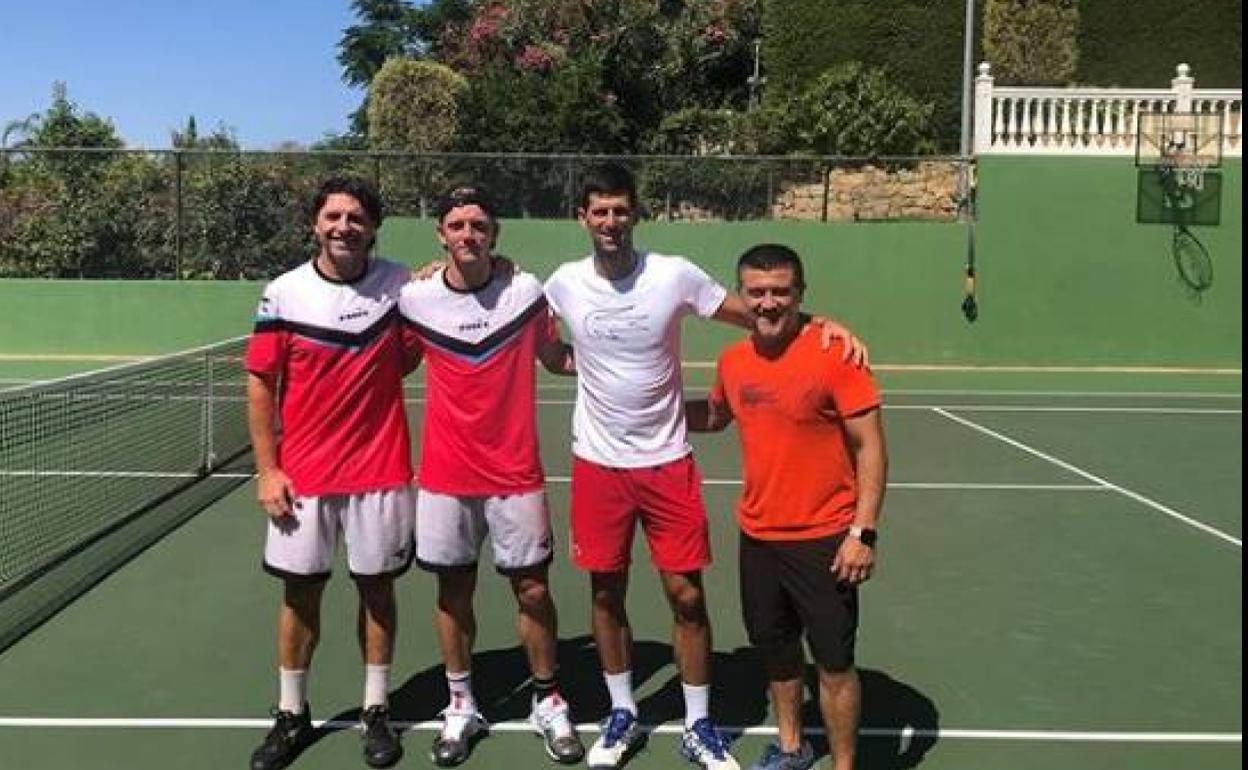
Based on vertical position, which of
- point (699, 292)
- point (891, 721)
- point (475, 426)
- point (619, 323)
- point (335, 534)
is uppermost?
point (699, 292)

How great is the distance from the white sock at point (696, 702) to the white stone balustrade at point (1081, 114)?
51.3 ft

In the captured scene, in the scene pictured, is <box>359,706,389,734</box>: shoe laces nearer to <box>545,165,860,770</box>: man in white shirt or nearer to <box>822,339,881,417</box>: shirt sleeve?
<box>545,165,860,770</box>: man in white shirt

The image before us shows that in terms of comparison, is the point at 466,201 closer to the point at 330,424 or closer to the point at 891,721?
the point at 330,424

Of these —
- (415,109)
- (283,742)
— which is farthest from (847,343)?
(415,109)

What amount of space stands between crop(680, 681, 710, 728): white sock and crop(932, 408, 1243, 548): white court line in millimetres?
3234

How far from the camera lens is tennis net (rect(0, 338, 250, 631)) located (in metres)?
7.02

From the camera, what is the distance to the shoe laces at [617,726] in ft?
14.3

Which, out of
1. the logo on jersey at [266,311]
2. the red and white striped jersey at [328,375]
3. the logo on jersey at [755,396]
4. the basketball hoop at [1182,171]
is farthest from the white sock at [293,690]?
the basketball hoop at [1182,171]

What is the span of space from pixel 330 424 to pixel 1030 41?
78.2ft

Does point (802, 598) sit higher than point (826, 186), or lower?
lower

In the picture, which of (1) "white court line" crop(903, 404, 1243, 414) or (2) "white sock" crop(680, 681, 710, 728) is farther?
(1) "white court line" crop(903, 404, 1243, 414)

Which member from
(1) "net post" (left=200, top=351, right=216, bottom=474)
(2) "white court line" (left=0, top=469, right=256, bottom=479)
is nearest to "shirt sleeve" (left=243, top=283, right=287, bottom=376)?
(2) "white court line" (left=0, top=469, right=256, bottom=479)

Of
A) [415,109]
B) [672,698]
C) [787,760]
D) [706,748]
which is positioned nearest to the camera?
[787,760]

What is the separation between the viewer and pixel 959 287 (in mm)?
18547
